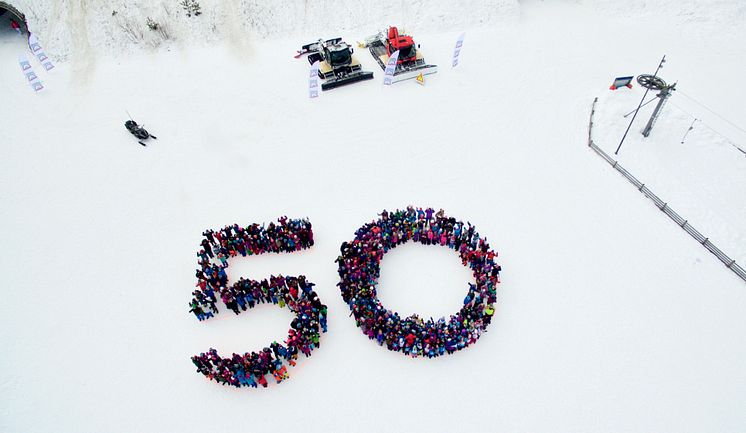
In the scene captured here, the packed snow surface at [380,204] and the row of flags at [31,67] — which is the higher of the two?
the row of flags at [31,67]

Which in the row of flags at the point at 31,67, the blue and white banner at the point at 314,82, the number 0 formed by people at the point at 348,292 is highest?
the row of flags at the point at 31,67

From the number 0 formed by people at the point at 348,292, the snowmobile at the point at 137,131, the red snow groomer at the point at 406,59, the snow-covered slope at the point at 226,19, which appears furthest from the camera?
the snow-covered slope at the point at 226,19

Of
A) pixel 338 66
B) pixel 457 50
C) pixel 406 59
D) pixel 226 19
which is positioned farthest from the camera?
pixel 226 19

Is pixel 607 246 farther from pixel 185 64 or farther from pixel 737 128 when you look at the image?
pixel 185 64

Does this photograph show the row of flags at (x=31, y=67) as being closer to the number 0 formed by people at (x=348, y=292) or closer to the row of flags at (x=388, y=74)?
the row of flags at (x=388, y=74)

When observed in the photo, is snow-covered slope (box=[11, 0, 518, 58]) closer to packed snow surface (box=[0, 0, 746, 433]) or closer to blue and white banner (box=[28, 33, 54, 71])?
packed snow surface (box=[0, 0, 746, 433])

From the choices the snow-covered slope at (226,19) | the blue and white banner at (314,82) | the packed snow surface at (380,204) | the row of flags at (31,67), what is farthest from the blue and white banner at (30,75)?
the blue and white banner at (314,82)

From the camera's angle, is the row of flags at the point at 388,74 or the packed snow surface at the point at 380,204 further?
the row of flags at the point at 388,74

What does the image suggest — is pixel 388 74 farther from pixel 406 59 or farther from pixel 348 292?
pixel 348 292

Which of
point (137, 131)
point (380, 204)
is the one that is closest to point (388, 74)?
point (380, 204)
